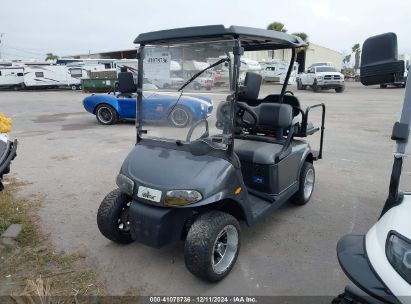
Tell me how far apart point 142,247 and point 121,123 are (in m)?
8.46

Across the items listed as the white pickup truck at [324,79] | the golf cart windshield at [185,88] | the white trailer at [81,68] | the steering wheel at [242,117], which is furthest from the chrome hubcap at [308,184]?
the white trailer at [81,68]

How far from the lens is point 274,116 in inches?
158

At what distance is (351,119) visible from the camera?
456 inches

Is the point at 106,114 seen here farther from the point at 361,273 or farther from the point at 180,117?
the point at 361,273

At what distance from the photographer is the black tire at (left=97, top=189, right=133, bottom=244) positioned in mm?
3299

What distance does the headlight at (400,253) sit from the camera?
158 cm

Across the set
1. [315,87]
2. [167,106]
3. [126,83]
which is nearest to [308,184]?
[167,106]

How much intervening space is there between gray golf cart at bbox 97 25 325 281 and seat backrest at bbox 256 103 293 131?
31 centimetres

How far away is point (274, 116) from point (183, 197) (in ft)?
5.84

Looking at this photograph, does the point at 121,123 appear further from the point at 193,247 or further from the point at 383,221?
the point at 383,221

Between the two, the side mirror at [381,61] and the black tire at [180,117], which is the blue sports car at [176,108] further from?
the side mirror at [381,61]

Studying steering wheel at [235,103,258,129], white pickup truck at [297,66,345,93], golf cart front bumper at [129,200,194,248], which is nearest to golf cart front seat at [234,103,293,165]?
steering wheel at [235,103,258,129]

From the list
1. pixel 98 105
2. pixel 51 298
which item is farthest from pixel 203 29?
pixel 98 105

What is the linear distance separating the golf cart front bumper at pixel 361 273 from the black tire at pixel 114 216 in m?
2.09
